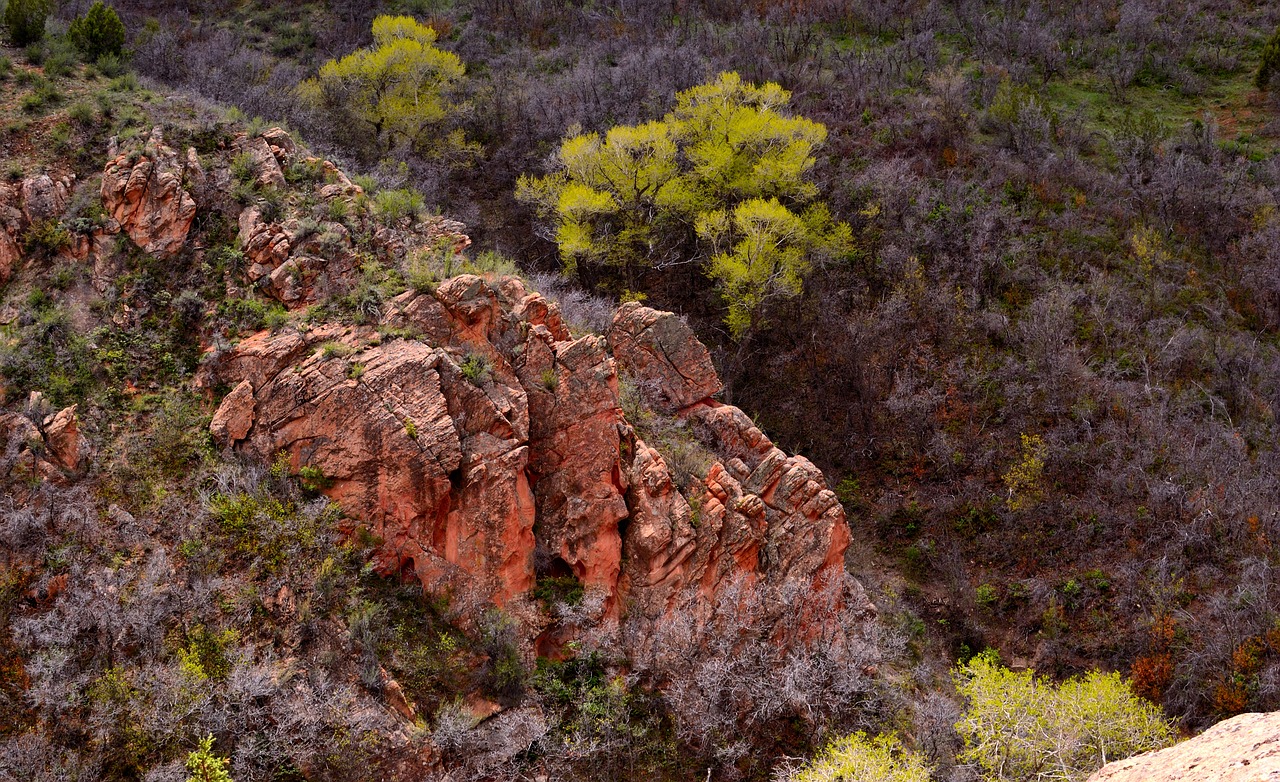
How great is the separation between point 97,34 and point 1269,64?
139 ft

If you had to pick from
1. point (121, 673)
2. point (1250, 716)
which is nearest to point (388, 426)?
point (121, 673)

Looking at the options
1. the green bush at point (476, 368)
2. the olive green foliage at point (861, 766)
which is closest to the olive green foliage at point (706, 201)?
the green bush at point (476, 368)

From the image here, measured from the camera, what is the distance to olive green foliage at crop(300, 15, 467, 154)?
28.8m

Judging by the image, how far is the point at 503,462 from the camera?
13352 millimetres

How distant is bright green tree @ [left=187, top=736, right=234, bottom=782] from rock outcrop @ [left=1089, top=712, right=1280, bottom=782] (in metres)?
10.7

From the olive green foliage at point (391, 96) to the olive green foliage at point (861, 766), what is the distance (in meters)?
24.4

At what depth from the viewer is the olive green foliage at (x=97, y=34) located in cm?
2148

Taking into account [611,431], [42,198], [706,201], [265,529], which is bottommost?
[706,201]

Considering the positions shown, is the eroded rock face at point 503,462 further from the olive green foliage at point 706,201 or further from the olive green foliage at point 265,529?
the olive green foliage at point 706,201

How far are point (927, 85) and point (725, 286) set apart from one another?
54.8ft

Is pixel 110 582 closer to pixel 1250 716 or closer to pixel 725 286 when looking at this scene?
pixel 1250 716

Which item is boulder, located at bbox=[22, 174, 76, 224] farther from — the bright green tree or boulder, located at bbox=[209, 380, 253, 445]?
the bright green tree

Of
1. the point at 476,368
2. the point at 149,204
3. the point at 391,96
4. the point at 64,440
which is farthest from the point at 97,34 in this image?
the point at 476,368

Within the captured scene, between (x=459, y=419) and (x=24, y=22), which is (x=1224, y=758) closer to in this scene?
(x=459, y=419)
